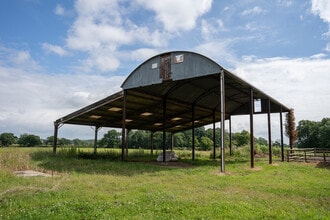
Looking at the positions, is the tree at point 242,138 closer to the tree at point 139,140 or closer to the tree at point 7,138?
the tree at point 139,140

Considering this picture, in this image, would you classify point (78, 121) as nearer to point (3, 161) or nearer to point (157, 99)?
point (157, 99)

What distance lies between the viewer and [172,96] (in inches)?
776

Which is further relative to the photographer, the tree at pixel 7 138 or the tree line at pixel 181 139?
the tree at pixel 7 138

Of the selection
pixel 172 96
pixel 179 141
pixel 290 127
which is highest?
pixel 172 96

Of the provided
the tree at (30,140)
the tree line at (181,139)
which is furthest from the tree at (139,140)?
the tree at (30,140)

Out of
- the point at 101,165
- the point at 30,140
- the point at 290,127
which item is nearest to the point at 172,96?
the point at 101,165

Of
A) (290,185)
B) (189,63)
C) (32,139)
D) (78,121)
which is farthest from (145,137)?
(290,185)

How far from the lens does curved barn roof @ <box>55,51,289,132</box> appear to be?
15211mm

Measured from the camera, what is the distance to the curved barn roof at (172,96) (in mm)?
15211

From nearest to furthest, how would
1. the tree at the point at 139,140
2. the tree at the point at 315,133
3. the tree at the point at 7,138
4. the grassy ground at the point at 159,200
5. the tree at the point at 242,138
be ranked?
the grassy ground at the point at 159,200 < the tree at the point at 315,133 < the tree at the point at 242,138 < the tree at the point at 139,140 < the tree at the point at 7,138

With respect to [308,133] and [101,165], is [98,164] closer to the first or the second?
[101,165]

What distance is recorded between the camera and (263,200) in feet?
22.7

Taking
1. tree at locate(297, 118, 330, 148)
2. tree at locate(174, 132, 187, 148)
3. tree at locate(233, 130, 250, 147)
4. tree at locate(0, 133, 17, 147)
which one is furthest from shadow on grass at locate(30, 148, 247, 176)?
tree at locate(0, 133, 17, 147)

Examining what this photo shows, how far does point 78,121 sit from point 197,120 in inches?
488
